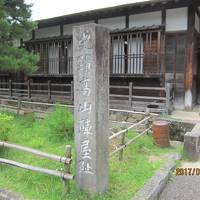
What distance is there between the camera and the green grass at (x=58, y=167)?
422 centimetres

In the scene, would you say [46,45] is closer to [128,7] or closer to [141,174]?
[128,7]

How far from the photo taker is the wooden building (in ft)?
34.4

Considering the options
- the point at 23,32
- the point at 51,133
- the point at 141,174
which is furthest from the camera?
the point at 23,32

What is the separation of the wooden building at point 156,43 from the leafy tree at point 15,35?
271 cm

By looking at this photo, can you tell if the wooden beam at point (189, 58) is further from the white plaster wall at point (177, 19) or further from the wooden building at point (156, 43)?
the white plaster wall at point (177, 19)

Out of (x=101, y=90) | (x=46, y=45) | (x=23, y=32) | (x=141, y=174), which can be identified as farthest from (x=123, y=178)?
(x=46, y=45)

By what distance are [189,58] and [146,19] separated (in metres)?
2.51

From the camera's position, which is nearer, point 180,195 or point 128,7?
point 180,195

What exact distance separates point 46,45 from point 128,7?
5.01m

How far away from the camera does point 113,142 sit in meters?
6.45

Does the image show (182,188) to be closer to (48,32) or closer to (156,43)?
(156,43)

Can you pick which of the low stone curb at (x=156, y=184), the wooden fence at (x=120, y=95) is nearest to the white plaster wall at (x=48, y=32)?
the wooden fence at (x=120, y=95)

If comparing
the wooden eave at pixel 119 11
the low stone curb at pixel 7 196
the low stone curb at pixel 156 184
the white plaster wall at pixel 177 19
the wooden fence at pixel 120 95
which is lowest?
the low stone curb at pixel 7 196

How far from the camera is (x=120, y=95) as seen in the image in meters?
11.0
